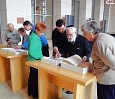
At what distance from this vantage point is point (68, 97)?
2.66 meters

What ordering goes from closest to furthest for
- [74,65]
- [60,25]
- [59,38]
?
[74,65] < [60,25] < [59,38]

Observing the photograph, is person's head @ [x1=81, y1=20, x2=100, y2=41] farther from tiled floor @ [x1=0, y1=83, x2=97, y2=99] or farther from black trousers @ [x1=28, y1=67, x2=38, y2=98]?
tiled floor @ [x1=0, y1=83, x2=97, y2=99]

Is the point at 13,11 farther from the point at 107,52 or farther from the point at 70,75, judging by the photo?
the point at 107,52

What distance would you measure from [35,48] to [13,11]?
9.08ft

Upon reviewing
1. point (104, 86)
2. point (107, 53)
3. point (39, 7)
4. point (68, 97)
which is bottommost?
point (68, 97)

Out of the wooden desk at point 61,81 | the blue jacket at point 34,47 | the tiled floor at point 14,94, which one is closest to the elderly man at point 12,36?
the tiled floor at point 14,94

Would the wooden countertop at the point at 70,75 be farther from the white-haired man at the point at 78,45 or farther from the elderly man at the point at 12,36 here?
the elderly man at the point at 12,36

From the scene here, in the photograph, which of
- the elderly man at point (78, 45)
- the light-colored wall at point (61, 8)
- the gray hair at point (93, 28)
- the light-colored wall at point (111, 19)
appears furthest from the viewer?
the light-colored wall at point (111, 19)

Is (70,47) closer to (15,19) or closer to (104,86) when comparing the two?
(104,86)

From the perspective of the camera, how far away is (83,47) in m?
2.37

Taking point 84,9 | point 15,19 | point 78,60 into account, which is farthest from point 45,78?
point 84,9

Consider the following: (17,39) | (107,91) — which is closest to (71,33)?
(107,91)

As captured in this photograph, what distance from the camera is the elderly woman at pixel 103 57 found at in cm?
136

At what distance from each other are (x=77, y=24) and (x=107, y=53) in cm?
828
